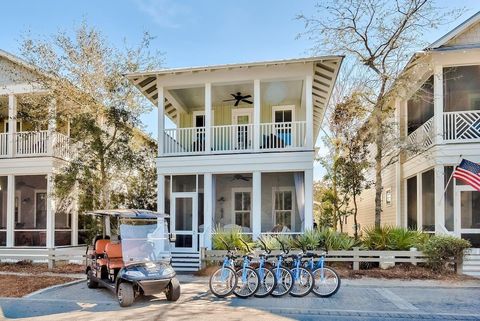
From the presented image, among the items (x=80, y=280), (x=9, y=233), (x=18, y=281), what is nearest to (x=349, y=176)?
(x=80, y=280)

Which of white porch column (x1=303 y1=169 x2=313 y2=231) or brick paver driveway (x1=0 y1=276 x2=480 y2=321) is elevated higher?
white porch column (x1=303 y1=169 x2=313 y2=231)

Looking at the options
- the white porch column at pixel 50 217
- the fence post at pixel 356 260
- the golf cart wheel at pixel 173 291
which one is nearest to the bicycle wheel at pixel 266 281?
the golf cart wheel at pixel 173 291

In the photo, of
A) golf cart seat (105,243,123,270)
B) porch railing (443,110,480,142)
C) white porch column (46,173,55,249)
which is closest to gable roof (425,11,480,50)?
porch railing (443,110,480,142)

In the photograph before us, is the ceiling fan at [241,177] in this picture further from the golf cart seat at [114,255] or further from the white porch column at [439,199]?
the golf cart seat at [114,255]

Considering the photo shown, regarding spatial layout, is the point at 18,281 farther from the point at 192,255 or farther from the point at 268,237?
the point at 268,237

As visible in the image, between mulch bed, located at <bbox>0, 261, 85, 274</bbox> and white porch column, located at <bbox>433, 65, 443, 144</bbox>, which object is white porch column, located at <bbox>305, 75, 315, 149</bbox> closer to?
white porch column, located at <bbox>433, 65, 443, 144</bbox>

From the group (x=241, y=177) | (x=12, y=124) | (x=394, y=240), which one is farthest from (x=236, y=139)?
(x=12, y=124)

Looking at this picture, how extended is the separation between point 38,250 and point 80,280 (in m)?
4.74

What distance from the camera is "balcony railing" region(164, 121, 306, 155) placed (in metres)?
15.4

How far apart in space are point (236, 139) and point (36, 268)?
8.27m

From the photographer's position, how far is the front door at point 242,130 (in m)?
15.8

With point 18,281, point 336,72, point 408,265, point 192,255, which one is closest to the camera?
point 18,281

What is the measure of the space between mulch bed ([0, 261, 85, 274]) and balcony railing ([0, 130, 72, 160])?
4.17 meters

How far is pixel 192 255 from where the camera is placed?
14023 mm
